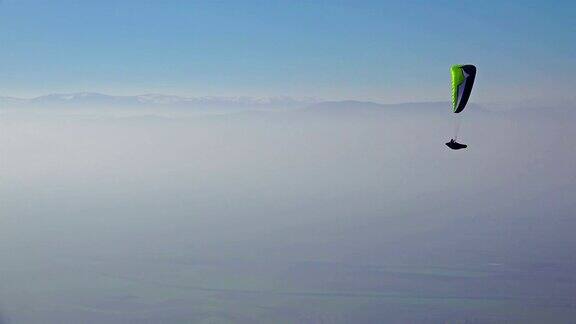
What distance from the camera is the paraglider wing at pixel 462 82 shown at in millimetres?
27031

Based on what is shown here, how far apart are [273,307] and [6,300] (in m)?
58.2

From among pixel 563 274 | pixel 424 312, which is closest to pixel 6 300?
pixel 424 312

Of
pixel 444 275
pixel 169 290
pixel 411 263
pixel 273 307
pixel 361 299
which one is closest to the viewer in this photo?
pixel 273 307

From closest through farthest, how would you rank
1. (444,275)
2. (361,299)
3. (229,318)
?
1. (229,318)
2. (361,299)
3. (444,275)

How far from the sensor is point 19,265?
199875 mm

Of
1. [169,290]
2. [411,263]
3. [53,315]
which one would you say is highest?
[411,263]

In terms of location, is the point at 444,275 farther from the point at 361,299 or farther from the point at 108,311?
the point at 108,311

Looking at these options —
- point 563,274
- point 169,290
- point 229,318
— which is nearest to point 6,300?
point 169,290

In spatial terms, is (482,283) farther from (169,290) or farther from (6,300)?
(6,300)

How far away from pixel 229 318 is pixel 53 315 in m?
34.0

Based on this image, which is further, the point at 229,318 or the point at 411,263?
the point at 411,263

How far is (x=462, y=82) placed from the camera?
1068 inches

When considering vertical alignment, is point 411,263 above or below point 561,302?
above

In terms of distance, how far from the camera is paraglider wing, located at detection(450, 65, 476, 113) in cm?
2703
